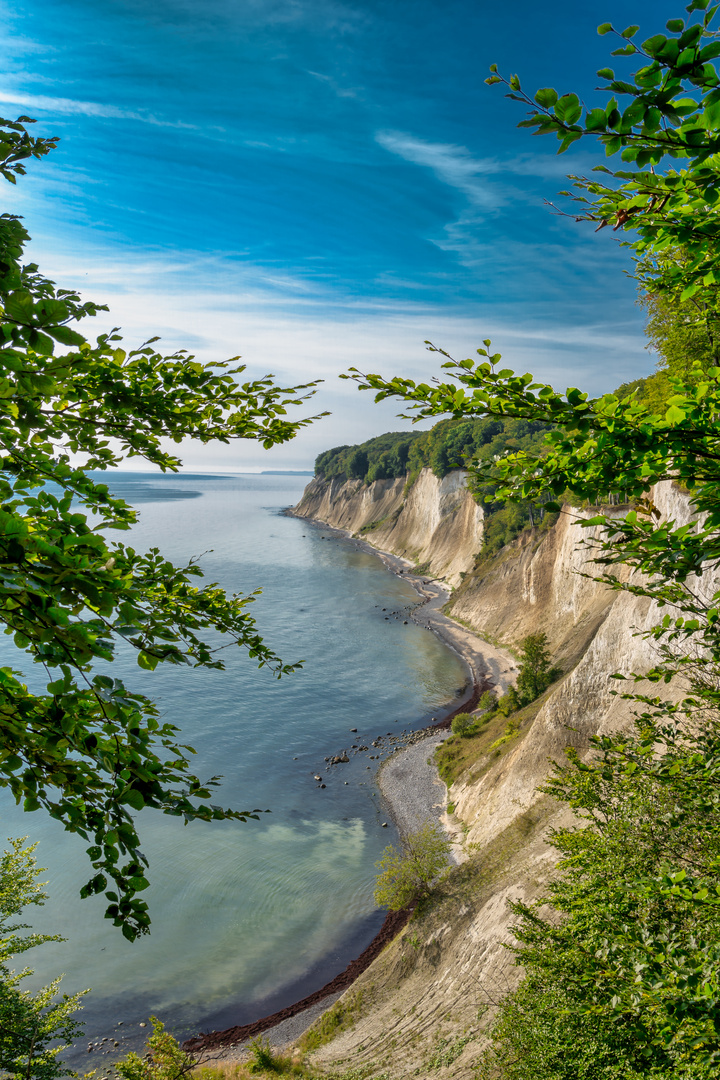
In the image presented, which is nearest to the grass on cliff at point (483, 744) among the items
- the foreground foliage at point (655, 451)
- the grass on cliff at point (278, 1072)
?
the grass on cliff at point (278, 1072)

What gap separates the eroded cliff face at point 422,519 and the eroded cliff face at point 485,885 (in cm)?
2794

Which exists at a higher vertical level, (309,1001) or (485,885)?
(485,885)

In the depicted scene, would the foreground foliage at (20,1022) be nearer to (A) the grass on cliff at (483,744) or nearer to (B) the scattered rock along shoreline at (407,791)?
(B) the scattered rock along shoreline at (407,791)

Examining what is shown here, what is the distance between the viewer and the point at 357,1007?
60.4ft

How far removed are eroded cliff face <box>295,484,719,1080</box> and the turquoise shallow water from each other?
15.6 feet

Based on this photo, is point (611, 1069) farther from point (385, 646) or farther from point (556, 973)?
point (385, 646)

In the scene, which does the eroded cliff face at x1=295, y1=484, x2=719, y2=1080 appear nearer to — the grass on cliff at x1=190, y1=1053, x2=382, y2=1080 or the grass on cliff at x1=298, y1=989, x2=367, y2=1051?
the grass on cliff at x1=298, y1=989, x2=367, y2=1051

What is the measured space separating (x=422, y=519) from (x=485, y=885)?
76337 millimetres

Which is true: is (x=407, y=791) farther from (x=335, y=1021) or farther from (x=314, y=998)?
(x=335, y=1021)

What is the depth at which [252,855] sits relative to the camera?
27.8 meters

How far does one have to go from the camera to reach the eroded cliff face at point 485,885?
49.0 feet

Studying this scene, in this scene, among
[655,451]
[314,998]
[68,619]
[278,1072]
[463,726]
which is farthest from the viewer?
[463,726]

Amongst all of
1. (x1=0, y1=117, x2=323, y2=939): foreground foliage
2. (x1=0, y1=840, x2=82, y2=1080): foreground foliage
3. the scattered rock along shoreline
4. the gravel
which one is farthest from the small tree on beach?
(x1=0, y1=117, x2=323, y2=939): foreground foliage

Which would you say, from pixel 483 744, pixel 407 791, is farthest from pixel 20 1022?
pixel 483 744
